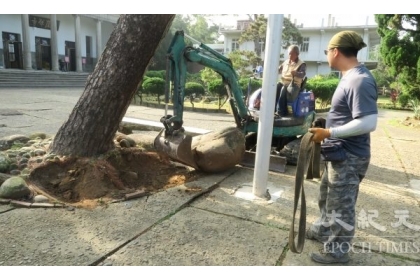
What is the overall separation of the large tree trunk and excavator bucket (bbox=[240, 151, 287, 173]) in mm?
1948

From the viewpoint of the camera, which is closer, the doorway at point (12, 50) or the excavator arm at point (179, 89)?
the excavator arm at point (179, 89)

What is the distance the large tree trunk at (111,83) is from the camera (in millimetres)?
4059

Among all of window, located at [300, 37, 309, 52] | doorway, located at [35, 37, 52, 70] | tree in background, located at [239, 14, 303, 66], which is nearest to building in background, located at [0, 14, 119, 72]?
doorway, located at [35, 37, 52, 70]

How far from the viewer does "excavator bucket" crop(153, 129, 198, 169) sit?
416 cm

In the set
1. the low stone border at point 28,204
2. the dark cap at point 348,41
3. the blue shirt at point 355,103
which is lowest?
the low stone border at point 28,204

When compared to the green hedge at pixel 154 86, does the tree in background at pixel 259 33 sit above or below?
above

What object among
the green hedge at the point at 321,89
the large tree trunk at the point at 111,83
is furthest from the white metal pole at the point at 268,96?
the green hedge at the point at 321,89

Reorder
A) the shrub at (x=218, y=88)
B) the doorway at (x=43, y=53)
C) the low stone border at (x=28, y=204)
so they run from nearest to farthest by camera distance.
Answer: the low stone border at (x=28, y=204)
the shrub at (x=218, y=88)
the doorway at (x=43, y=53)

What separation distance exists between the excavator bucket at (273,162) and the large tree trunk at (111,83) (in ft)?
6.39

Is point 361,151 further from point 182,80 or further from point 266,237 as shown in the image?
point 182,80

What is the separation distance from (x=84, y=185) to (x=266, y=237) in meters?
2.03

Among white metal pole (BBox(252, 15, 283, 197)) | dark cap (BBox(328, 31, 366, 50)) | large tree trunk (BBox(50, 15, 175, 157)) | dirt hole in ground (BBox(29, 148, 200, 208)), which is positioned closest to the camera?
dark cap (BBox(328, 31, 366, 50))

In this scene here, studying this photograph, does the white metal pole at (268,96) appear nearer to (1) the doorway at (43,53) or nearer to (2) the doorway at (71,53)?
(1) the doorway at (43,53)

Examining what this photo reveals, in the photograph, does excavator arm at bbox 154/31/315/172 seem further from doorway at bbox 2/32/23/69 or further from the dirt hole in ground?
Answer: doorway at bbox 2/32/23/69
